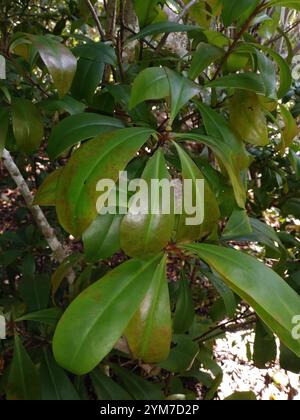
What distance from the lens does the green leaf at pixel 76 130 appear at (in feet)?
2.09

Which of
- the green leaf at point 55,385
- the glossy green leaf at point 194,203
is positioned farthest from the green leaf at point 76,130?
the green leaf at point 55,385

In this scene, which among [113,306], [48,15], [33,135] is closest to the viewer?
[113,306]

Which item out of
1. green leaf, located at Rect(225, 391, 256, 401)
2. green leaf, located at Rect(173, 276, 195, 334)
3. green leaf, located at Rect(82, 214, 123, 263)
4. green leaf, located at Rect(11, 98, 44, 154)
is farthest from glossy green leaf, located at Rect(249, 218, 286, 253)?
green leaf, located at Rect(11, 98, 44, 154)

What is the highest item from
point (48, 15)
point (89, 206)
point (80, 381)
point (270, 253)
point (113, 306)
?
point (48, 15)

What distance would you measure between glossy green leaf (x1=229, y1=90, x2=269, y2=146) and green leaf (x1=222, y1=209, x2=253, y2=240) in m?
0.18

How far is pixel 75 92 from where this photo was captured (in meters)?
0.80

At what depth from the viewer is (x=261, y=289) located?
1.71 ft

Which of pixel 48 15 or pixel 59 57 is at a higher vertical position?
pixel 48 15

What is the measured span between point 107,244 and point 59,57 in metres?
0.31

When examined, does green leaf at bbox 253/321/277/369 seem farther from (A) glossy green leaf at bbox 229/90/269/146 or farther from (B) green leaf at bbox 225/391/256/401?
(A) glossy green leaf at bbox 229/90/269/146

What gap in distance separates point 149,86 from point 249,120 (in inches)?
8.7

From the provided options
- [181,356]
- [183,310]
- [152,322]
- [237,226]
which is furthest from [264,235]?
[152,322]
